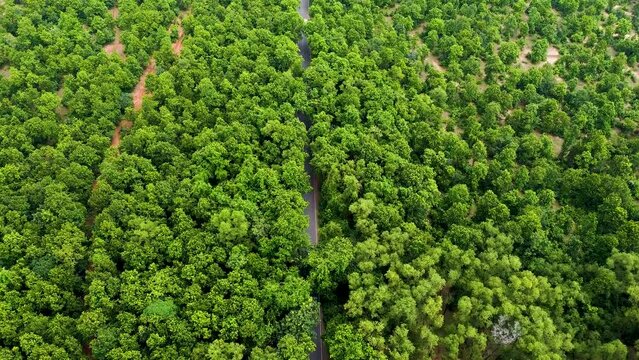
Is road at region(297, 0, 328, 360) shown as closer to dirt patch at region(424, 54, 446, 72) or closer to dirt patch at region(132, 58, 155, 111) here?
dirt patch at region(424, 54, 446, 72)

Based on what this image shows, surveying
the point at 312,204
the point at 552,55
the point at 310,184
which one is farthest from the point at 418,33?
the point at 312,204

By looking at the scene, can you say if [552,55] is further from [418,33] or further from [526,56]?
[418,33]

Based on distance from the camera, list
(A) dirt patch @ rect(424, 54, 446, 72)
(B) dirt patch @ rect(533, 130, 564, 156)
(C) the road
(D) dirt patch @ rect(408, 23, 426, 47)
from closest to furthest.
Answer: (C) the road → (B) dirt patch @ rect(533, 130, 564, 156) → (A) dirt patch @ rect(424, 54, 446, 72) → (D) dirt patch @ rect(408, 23, 426, 47)

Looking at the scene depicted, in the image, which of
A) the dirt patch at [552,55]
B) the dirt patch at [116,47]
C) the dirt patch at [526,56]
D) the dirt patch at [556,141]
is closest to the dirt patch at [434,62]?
the dirt patch at [526,56]

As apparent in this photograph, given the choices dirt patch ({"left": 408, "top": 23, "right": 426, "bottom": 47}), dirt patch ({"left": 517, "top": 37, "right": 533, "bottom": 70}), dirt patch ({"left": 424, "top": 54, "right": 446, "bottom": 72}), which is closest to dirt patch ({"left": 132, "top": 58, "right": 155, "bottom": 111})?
dirt patch ({"left": 408, "top": 23, "right": 426, "bottom": 47})

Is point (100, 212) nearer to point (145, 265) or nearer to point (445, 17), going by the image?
point (145, 265)
